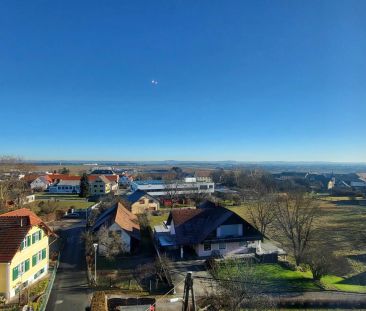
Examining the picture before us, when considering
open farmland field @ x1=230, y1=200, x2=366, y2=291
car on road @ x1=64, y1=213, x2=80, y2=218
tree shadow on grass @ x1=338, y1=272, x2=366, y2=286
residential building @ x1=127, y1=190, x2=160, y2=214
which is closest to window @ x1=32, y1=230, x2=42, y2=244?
open farmland field @ x1=230, y1=200, x2=366, y2=291

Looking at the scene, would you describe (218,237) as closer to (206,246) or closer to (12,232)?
(206,246)

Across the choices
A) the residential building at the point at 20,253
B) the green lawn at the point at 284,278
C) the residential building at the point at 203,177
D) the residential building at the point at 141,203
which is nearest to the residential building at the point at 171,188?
the residential building at the point at 141,203

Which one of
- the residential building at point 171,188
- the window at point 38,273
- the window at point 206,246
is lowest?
the window at point 38,273

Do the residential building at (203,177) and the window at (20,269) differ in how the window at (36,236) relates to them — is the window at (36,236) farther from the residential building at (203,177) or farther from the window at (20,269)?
the residential building at (203,177)

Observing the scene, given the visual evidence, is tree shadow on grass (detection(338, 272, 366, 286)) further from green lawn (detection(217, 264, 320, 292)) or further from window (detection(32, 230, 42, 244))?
window (detection(32, 230, 42, 244))

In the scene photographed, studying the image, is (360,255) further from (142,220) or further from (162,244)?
(142,220)

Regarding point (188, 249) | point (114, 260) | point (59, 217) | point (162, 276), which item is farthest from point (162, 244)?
point (59, 217)
